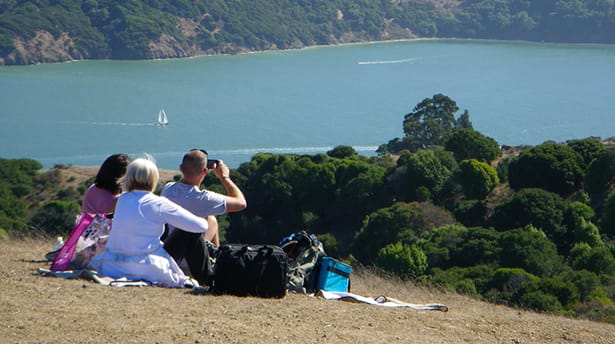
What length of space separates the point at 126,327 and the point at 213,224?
5.07 feet

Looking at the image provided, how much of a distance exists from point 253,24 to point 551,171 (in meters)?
76.2

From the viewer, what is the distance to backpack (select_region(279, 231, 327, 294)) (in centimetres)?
523

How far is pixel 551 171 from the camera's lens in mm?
25203

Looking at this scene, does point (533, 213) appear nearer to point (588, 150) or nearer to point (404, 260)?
point (404, 260)

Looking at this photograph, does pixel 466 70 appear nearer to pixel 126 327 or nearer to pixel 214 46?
pixel 214 46

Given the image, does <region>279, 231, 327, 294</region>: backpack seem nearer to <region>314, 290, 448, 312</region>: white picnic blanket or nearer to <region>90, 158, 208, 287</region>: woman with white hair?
<region>314, 290, 448, 312</region>: white picnic blanket

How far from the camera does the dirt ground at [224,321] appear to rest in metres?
3.91

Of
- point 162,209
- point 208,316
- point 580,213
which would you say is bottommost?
point 580,213

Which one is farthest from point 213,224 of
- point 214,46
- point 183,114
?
point 214,46

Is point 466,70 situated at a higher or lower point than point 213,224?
lower

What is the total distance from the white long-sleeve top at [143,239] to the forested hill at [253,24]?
3222 inches

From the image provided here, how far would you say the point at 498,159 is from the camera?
1224 inches

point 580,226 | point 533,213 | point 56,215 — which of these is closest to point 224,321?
point 580,226
